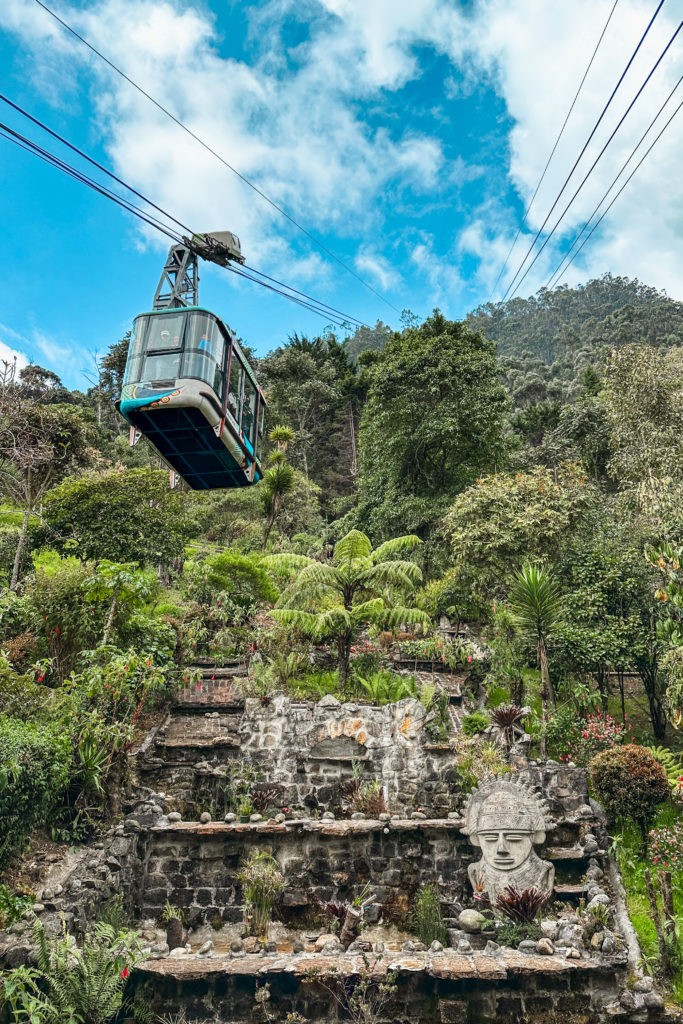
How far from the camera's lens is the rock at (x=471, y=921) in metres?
6.83

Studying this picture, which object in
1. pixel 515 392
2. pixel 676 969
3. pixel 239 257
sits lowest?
pixel 676 969

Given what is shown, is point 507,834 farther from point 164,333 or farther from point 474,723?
point 164,333

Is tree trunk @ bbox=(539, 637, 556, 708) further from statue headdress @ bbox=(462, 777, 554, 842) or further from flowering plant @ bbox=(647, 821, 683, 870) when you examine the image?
flowering plant @ bbox=(647, 821, 683, 870)

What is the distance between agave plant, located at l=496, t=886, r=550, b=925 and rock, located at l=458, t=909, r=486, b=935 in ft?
0.78

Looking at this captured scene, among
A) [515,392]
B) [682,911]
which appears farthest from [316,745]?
[515,392]

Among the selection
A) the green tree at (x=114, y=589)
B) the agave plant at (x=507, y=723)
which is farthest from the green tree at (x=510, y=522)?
the green tree at (x=114, y=589)

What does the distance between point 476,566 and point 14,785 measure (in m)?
9.58

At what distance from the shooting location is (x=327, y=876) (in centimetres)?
774

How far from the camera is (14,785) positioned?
6.42 meters

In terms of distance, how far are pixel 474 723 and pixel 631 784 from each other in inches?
113

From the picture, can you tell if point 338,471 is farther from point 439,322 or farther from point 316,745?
point 316,745

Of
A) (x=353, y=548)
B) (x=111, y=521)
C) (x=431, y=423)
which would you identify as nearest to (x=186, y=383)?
(x=353, y=548)

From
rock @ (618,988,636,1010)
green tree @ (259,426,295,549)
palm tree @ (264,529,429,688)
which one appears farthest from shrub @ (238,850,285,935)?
green tree @ (259,426,295,549)

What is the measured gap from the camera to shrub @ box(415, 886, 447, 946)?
6.94 metres
